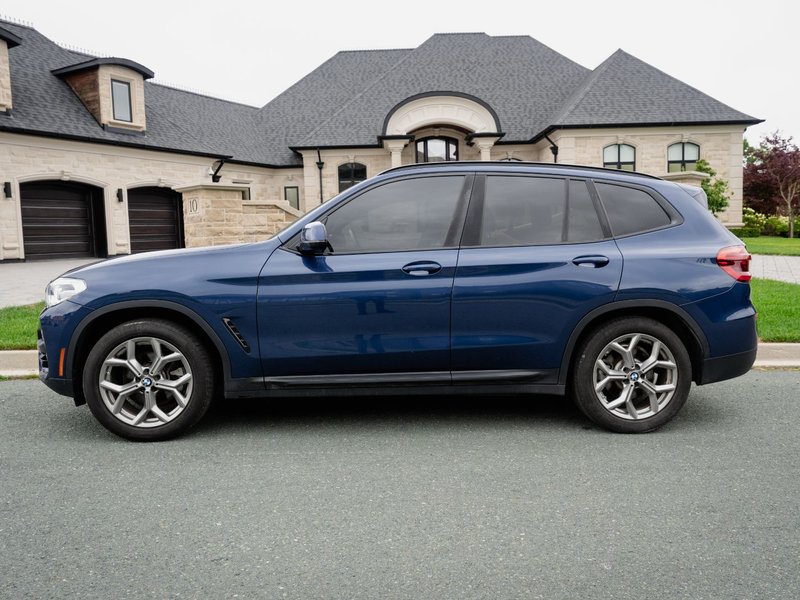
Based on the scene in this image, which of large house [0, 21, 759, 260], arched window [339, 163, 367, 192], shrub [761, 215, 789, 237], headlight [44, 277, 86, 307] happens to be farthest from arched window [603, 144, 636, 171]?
headlight [44, 277, 86, 307]

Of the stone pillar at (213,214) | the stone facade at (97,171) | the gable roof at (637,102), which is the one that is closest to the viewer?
the stone pillar at (213,214)

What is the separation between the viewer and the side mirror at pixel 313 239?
165 inches

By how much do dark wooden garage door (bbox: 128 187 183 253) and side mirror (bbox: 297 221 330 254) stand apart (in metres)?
22.5

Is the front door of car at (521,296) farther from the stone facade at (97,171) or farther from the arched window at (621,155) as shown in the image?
the arched window at (621,155)

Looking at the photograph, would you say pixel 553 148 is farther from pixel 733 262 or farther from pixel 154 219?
pixel 733 262

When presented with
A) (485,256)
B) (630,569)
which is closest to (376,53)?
(485,256)

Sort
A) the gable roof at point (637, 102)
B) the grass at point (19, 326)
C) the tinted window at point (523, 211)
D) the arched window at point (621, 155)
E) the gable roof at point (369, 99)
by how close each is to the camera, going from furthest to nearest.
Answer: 1. the arched window at point (621, 155)
2. the gable roof at point (637, 102)
3. the gable roof at point (369, 99)
4. the grass at point (19, 326)
5. the tinted window at point (523, 211)

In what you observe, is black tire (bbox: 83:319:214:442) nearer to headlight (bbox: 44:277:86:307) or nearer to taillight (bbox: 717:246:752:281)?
headlight (bbox: 44:277:86:307)

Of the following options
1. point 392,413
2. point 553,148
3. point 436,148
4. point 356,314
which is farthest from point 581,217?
point 436,148

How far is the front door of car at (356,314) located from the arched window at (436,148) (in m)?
26.5

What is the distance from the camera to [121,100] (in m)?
25.0

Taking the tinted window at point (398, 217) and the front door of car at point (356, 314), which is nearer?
the front door of car at point (356, 314)

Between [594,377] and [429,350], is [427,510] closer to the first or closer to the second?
[429,350]

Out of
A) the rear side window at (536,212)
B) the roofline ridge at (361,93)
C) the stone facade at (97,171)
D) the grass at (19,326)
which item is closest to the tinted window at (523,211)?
the rear side window at (536,212)
